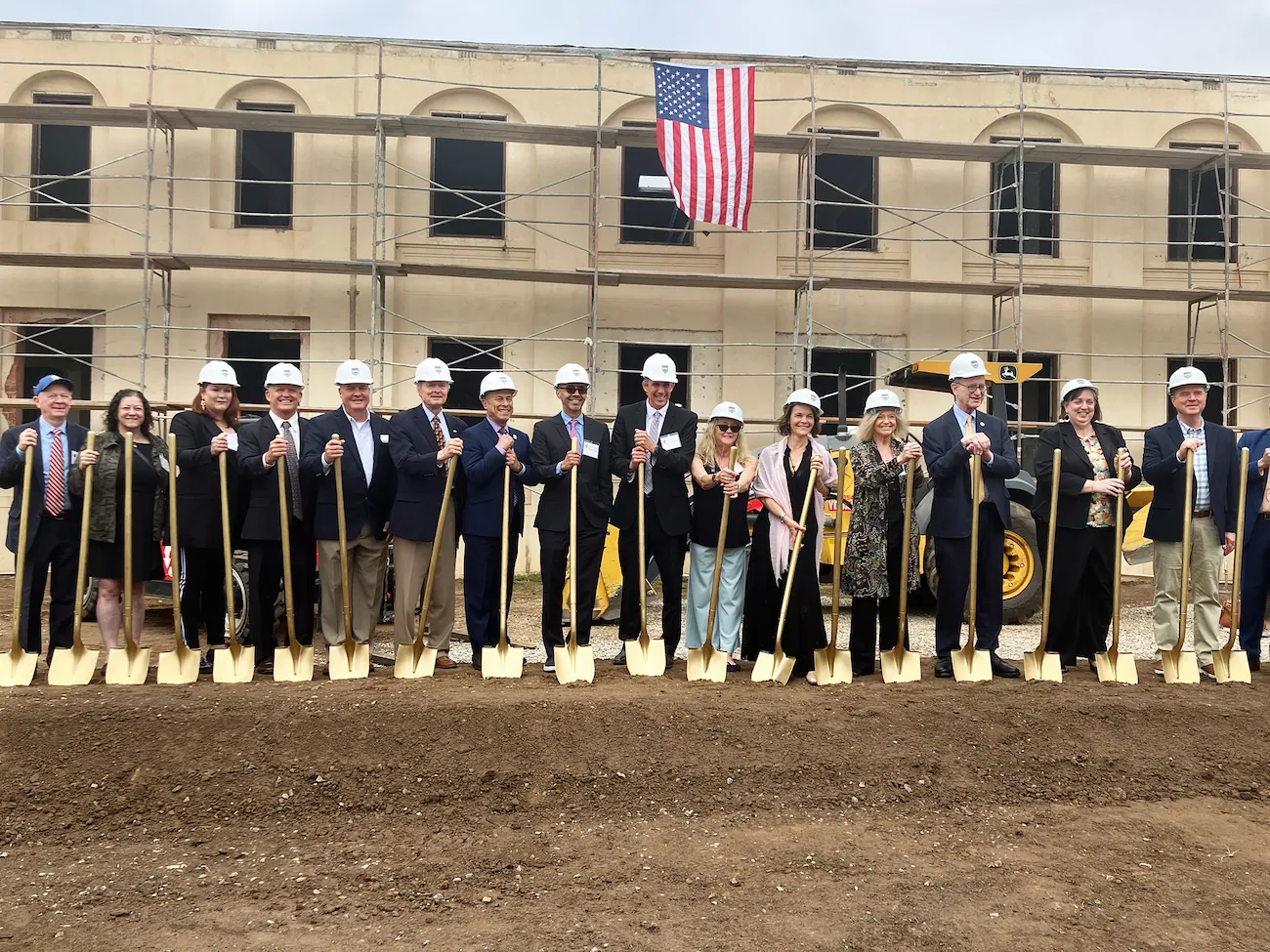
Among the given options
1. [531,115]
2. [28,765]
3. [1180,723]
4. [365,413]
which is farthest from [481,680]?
[531,115]

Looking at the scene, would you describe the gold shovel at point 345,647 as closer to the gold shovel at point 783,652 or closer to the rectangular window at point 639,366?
A: the gold shovel at point 783,652

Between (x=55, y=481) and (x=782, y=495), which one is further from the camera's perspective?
(x=782, y=495)

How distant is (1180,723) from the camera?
17.5 feet

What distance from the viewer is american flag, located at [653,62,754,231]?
1272 cm

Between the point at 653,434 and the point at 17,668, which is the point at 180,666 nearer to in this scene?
the point at 17,668

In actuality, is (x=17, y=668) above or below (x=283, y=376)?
below

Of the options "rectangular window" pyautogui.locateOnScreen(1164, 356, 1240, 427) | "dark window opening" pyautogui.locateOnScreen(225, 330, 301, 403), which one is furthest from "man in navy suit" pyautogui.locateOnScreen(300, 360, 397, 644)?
"rectangular window" pyautogui.locateOnScreen(1164, 356, 1240, 427)

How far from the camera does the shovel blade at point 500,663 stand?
621cm

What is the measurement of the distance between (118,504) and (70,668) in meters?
0.93

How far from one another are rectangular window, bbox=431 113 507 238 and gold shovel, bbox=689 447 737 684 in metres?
9.33

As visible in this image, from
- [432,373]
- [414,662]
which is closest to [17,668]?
[414,662]

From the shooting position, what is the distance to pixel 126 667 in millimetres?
6031

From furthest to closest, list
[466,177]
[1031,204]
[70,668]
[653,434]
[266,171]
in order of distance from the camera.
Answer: [1031,204] → [466,177] → [266,171] → [653,434] → [70,668]

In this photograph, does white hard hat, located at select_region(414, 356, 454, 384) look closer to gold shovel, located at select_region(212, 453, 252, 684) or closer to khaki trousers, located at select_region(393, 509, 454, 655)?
khaki trousers, located at select_region(393, 509, 454, 655)
